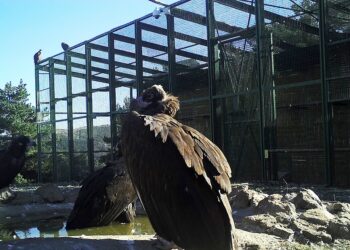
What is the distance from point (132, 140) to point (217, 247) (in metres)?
1.07

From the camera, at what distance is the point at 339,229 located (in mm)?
4926

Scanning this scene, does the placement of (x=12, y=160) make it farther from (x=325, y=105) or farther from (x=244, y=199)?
(x=325, y=105)

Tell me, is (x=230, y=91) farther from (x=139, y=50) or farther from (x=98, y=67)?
(x=98, y=67)

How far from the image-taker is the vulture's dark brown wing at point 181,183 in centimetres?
378

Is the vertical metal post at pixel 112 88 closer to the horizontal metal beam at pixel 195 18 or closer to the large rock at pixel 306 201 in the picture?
the horizontal metal beam at pixel 195 18

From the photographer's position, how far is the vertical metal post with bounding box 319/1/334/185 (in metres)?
10.3

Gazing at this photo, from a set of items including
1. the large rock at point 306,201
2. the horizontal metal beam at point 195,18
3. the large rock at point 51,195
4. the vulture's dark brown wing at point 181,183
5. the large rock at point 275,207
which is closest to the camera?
the vulture's dark brown wing at point 181,183

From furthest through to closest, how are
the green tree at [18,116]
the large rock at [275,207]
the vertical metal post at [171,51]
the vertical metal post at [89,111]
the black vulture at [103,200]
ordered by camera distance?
the green tree at [18,116], the vertical metal post at [89,111], the vertical metal post at [171,51], the black vulture at [103,200], the large rock at [275,207]

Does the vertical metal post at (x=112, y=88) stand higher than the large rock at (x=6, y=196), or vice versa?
the vertical metal post at (x=112, y=88)

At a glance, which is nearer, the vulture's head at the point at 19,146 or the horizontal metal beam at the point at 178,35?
the vulture's head at the point at 19,146

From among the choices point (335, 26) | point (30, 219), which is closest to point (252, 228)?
point (30, 219)

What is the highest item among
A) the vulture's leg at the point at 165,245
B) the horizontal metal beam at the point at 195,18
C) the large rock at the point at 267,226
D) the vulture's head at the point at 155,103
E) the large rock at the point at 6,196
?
the horizontal metal beam at the point at 195,18

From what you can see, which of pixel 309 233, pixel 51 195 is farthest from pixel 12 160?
pixel 309 233

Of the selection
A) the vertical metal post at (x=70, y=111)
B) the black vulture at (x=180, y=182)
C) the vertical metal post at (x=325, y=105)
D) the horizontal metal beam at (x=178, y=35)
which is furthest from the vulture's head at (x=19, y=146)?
the black vulture at (x=180, y=182)
